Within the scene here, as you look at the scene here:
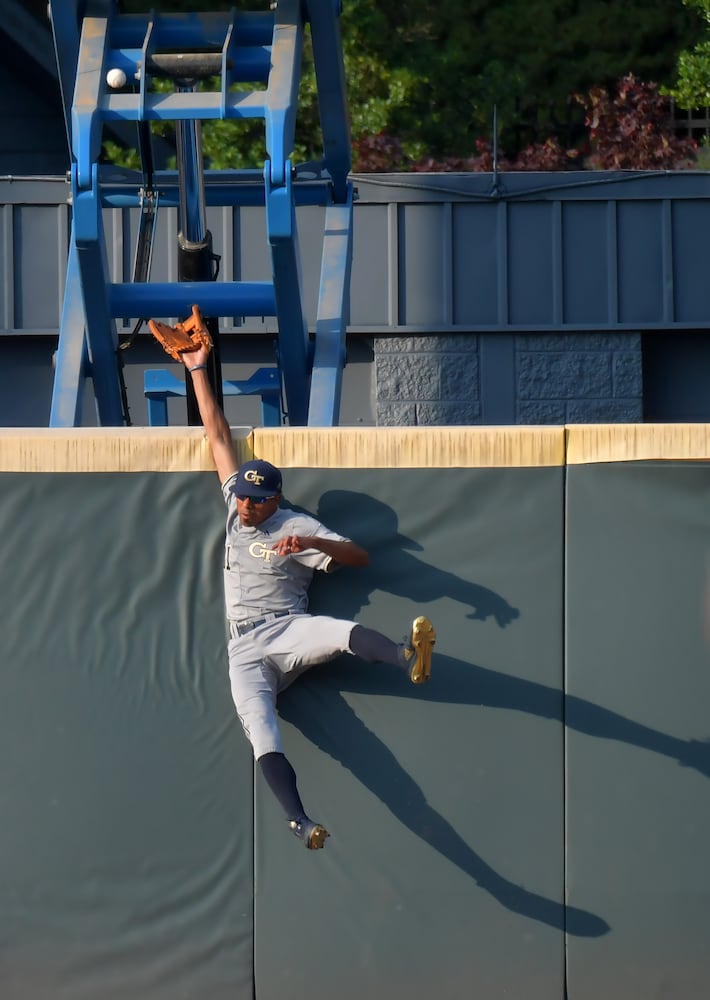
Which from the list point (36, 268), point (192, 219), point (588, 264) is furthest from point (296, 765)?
point (36, 268)

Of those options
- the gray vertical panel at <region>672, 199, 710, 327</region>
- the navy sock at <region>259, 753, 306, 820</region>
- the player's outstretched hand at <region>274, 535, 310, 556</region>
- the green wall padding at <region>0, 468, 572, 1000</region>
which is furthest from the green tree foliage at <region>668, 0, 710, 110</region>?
the navy sock at <region>259, 753, 306, 820</region>

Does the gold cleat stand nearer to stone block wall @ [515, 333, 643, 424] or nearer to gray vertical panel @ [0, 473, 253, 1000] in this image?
gray vertical panel @ [0, 473, 253, 1000]

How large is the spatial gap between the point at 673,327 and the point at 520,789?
6.87 meters

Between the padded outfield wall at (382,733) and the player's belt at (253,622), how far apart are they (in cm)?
16

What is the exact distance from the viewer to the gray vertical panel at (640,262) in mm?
11047

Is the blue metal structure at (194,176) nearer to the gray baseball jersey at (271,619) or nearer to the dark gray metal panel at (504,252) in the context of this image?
the gray baseball jersey at (271,619)

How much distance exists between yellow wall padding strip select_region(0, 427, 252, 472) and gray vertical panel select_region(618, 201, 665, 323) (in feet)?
22.1

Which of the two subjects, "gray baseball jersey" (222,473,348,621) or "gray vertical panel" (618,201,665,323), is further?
"gray vertical panel" (618,201,665,323)

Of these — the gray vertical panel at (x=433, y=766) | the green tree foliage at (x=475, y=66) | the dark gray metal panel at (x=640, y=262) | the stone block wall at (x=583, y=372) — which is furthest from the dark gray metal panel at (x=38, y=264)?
the gray vertical panel at (x=433, y=766)

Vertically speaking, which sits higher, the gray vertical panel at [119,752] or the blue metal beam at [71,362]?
the blue metal beam at [71,362]

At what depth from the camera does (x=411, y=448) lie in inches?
203

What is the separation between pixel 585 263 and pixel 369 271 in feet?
6.15

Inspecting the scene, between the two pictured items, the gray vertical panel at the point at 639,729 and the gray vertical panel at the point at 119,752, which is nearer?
the gray vertical panel at the point at 639,729

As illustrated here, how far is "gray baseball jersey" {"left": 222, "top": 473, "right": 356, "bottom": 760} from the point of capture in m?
4.87
